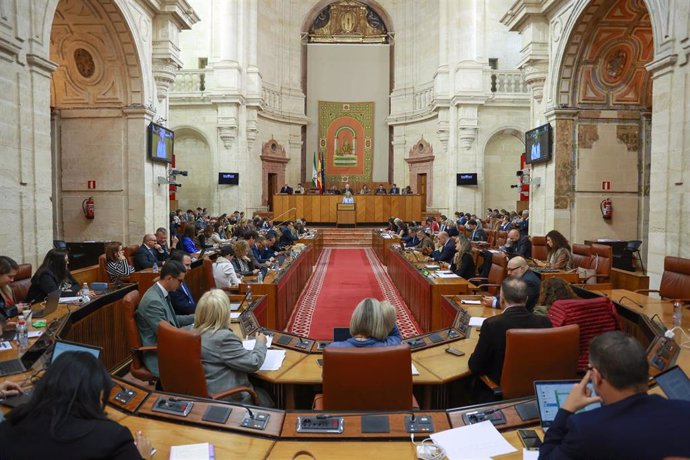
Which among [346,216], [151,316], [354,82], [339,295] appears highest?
[354,82]

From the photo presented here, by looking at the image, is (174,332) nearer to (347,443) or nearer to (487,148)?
(347,443)

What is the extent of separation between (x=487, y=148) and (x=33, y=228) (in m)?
15.0

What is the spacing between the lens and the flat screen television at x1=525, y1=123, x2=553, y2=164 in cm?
941

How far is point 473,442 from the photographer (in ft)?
A: 7.03

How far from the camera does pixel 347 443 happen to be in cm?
217

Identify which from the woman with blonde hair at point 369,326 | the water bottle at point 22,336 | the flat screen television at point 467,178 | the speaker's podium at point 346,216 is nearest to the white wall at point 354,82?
the speaker's podium at point 346,216

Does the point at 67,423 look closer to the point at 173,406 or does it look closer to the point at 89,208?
the point at 173,406

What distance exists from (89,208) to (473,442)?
892cm

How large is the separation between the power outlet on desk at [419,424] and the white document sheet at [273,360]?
1.10 metres

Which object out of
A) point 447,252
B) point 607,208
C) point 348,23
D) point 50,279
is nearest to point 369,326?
point 50,279

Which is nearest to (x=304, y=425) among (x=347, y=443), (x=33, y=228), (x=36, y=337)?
(x=347, y=443)

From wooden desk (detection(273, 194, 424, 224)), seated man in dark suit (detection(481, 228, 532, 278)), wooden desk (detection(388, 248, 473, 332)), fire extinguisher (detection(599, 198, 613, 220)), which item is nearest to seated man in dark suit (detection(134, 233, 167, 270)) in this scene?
wooden desk (detection(388, 248, 473, 332))

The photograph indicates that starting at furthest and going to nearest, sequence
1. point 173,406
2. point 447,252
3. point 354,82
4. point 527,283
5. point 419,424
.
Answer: point 354,82, point 447,252, point 527,283, point 173,406, point 419,424

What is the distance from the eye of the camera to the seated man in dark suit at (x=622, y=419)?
144 centimetres
